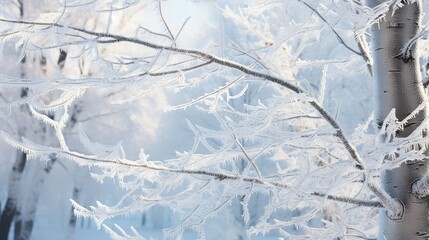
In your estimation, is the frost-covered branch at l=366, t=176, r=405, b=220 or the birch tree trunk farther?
the birch tree trunk

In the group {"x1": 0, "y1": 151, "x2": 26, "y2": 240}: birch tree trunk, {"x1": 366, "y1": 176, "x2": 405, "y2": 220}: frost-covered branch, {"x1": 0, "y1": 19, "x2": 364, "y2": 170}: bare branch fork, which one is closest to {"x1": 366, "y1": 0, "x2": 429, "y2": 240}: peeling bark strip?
{"x1": 366, "y1": 176, "x2": 405, "y2": 220}: frost-covered branch

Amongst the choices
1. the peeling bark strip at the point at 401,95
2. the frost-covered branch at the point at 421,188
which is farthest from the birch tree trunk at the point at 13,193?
the frost-covered branch at the point at 421,188

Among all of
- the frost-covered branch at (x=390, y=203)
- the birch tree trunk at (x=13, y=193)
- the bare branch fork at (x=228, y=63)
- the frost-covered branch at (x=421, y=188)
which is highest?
the birch tree trunk at (x=13, y=193)

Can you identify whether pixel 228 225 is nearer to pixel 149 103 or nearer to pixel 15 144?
pixel 149 103

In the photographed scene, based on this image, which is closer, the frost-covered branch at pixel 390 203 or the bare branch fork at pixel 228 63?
the bare branch fork at pixel 228 63

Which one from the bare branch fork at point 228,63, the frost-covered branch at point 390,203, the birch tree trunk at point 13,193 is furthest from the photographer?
the birch tree trunk at point 13,193

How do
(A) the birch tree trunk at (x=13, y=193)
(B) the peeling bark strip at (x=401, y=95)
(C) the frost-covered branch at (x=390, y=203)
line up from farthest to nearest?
(A) the birch tree trunk at (x=13, y=193), (B) the peeling bark strip at (x=401, y=95), (C) the frost-covered branch at (x=390, y=203)

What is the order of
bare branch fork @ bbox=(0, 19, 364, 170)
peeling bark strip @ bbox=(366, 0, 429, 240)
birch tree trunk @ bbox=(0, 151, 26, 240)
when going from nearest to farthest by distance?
bare branch fork @ bbox=(0, 19, 364, 170) → peeling bark strip @ bbox=(366, 0, 429, 240) → birch tree trunk @ bbox=(0, 151, 26, 240)

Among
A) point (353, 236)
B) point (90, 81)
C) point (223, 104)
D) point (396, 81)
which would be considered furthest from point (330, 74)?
point (90, 81)

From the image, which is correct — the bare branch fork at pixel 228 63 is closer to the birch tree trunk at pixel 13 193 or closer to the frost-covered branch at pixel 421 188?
the frost-covered branch at pixel 421 188

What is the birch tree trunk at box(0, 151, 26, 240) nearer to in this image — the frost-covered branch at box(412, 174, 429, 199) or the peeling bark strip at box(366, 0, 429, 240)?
the peeling bark strip at box(366, 0, 429, 240)
